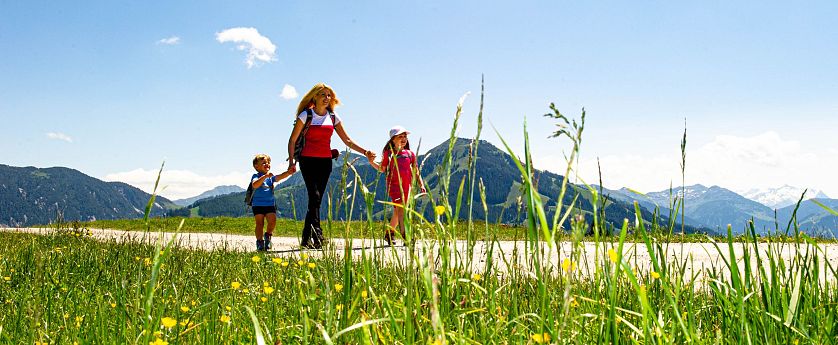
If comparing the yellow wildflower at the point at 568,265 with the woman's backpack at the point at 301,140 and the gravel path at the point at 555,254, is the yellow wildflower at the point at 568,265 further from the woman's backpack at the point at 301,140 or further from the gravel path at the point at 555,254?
the woman's backpack at the point at 301,140

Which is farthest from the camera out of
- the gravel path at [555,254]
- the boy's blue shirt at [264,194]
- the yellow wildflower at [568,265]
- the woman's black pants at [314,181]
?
the boy's blue shirt at [264,194]

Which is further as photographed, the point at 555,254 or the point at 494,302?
the point at 555,254

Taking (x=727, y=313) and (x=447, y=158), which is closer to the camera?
(x=447, y=158)

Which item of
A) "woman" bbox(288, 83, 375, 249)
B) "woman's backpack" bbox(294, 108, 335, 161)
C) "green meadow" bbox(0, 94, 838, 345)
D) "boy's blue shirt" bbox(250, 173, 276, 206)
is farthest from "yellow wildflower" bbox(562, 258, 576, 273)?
"boy's blue shirt" bbox(250, 173, 276, 206)

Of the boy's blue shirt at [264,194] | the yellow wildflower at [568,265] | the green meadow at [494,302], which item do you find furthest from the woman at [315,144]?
the yellow wildflower at [568,265]

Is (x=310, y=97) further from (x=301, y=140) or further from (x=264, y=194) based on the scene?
(x=264, y=194)

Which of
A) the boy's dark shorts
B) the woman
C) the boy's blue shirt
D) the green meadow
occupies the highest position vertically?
the woman

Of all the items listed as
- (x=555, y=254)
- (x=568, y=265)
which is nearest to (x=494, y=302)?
(x=568, y=265)

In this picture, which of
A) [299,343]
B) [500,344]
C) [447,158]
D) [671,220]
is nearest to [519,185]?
[447,158]

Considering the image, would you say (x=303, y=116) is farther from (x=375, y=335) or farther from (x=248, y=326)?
(x=375, y=335)

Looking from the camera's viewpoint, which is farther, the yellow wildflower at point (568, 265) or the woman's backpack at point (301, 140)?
the woman's backpack at point (301, 140)

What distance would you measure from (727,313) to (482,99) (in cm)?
137

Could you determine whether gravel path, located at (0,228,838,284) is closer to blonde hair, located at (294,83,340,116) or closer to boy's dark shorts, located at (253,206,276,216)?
boy's dark shorts, located at (253,206,276,216)

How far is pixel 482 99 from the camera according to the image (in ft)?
5.17
